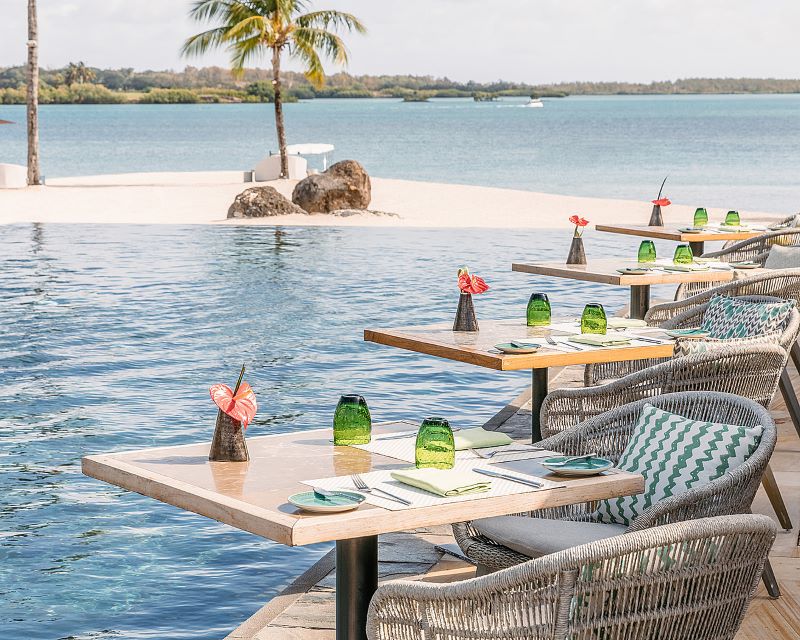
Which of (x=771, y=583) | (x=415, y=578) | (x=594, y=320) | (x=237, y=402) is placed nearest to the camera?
(x=237, y=402)

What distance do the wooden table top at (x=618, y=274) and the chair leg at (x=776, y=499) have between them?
83.5 inches

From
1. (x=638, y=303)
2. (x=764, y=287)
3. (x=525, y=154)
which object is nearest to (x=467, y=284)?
(x=764, y=287)

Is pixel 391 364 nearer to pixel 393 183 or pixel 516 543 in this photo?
pixel 516 543

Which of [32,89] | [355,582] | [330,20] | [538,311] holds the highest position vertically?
[330,20]

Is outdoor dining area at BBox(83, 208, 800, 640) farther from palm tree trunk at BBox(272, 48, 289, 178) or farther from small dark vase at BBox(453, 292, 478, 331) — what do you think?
palm tree trunk at BBox(272, 48, 289, 178)

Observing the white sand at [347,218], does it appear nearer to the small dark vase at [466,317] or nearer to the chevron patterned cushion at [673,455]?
the small dark vase at [466,317]

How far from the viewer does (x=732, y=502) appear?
305 centimetres

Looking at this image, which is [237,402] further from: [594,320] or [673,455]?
[594,320]

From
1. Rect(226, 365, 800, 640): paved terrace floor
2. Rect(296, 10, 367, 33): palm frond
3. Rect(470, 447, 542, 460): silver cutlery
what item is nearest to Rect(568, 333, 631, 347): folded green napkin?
Rect(226, 365, 800, 640): paved terrace floor

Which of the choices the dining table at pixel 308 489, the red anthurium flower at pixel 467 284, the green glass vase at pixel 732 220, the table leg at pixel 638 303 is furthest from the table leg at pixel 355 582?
the green glass vase at pixel 732 220

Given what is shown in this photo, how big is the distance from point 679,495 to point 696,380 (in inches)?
50.6

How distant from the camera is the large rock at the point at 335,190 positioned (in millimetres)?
20359

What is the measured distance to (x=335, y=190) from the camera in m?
20.4

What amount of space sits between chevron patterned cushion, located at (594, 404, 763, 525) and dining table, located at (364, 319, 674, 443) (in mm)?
879
